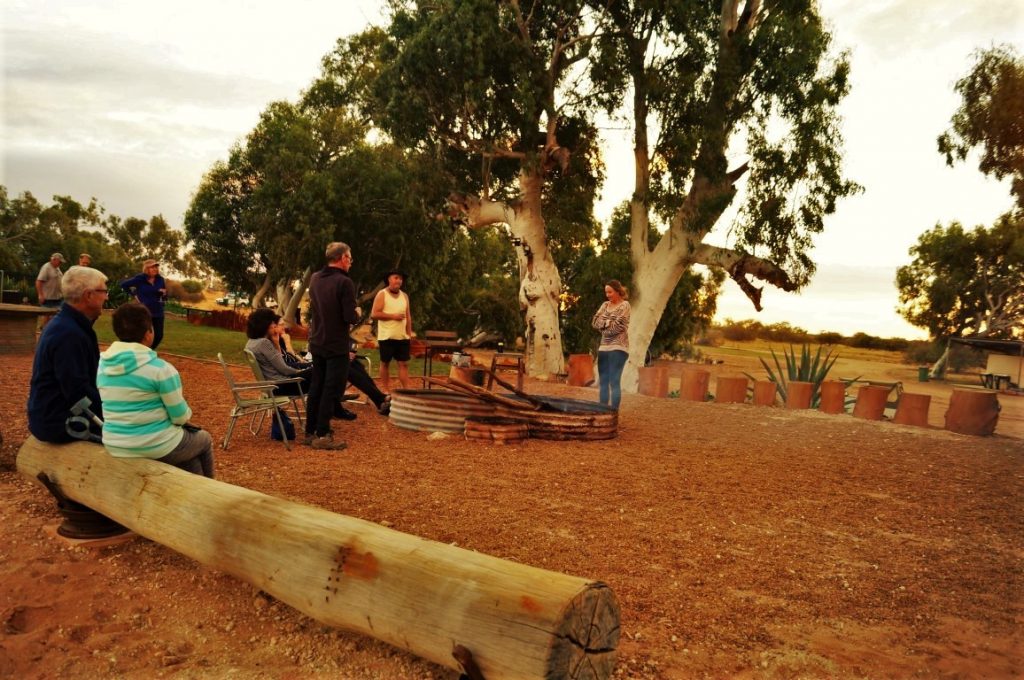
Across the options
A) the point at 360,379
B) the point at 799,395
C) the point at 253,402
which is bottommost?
the point at 253,402

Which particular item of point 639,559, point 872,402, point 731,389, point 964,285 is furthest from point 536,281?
point 964,285

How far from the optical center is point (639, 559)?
4430 millimetres

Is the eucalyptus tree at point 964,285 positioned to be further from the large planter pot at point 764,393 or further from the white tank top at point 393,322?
the white tank top at point 393,322

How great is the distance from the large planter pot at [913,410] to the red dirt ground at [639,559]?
9.64ft

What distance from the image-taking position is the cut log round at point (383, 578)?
98.4 inches

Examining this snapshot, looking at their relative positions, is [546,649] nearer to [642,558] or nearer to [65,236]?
[642,558]

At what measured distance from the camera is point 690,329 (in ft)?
90.7

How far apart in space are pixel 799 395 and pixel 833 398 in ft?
1.93

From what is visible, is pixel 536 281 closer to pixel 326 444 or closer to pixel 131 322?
pixel 326 444

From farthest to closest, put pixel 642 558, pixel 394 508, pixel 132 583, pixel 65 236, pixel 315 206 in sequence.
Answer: pixel 65 236 < pixel 315 206 < pixel 394 508 < pixel 642 558 < pixel 132 583

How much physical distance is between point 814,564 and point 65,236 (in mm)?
56128

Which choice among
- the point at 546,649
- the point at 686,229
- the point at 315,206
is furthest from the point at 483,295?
the point at 546,649

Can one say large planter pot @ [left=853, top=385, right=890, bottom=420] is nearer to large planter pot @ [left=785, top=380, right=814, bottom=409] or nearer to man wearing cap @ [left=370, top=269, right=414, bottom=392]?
large planter pot @ [left=785, top=380, right=814, bottom=409]

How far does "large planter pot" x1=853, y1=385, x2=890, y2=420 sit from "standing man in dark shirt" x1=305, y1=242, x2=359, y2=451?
27.9 ft
